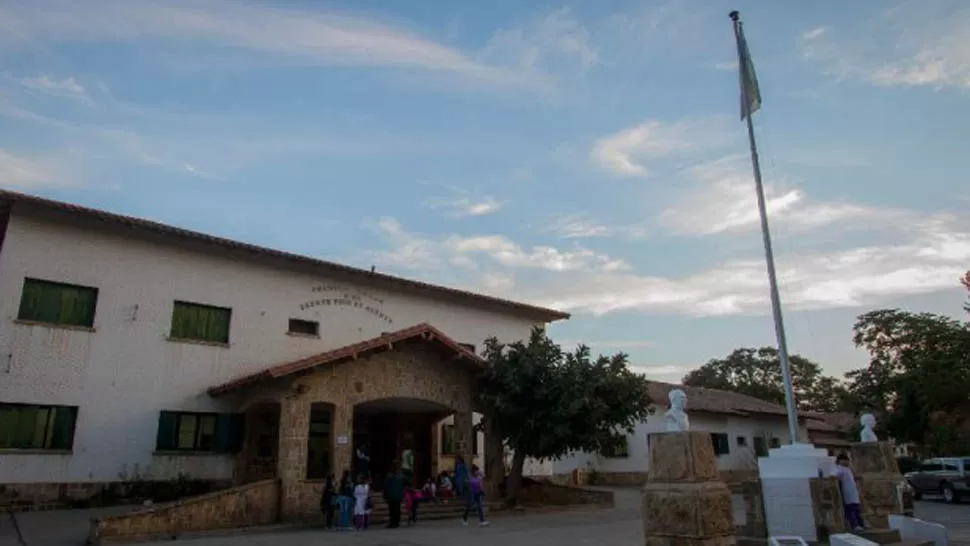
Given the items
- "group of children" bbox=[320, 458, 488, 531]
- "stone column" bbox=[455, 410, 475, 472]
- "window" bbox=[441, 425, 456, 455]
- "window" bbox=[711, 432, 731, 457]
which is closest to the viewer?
"group of children" bbox=[320, 458, 488, 531]

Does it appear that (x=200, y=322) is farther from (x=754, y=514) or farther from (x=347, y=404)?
(x=754, y=514)

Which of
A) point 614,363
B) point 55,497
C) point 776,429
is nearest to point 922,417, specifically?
point 776,429

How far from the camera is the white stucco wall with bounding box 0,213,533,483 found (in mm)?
15914

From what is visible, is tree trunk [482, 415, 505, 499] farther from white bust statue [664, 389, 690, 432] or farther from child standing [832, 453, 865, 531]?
white bust statue [664, 389, 690, 432]

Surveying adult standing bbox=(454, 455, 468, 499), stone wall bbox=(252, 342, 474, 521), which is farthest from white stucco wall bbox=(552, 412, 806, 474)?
stone wall bbox=(252, 342, 474, 521)

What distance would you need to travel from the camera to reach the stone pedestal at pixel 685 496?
8453mm

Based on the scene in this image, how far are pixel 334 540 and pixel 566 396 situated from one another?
7699 mm

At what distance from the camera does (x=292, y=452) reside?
1595cm

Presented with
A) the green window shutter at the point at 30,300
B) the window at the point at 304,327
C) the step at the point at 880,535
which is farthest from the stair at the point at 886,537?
the green window shutter at the point at 30,300

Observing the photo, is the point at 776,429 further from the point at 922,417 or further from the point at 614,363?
the point at 614,363

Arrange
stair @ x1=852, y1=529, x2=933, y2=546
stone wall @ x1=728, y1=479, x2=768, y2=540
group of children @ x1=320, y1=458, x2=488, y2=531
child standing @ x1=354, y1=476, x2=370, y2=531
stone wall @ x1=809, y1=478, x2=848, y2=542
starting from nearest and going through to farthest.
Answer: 1. stone wall @ x1=809, y1=478, x2=848, y2=542
2. stone wall @ x1=728, y1=479, x2=768, y2=540
3. stair @ x1=852, y1=529, x2=933, y2=546
4. group of children @ x1=320, y1=458, x2=488, y2=531
5. child standing @ x1=354, y1=476, x2=370, y2=531

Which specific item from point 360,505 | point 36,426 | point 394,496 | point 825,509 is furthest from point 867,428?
point 36,426

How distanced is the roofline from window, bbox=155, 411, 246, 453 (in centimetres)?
479

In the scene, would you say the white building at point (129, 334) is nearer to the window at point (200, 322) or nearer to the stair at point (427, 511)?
the window at point (200, 322)
